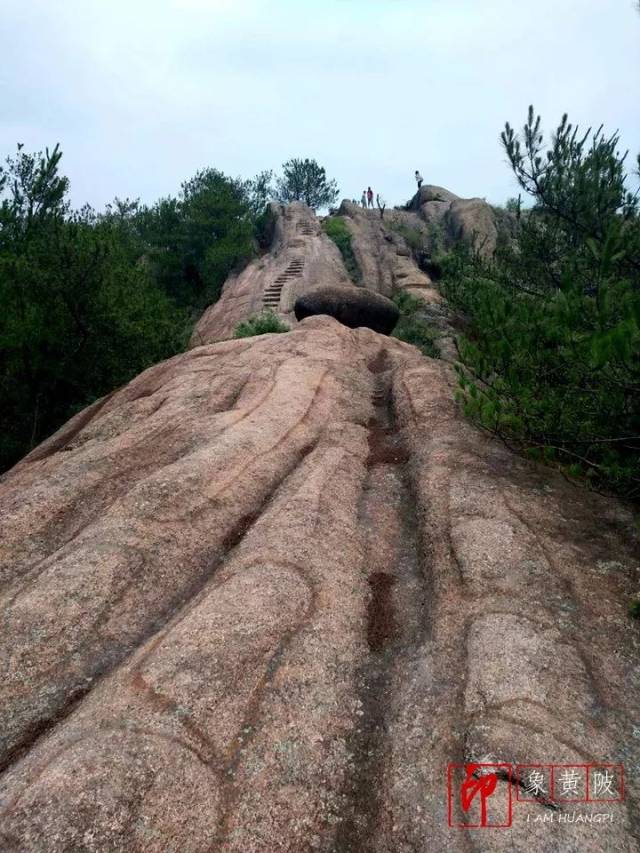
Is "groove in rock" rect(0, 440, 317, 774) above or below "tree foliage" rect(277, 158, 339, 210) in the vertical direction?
below

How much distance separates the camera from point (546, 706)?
6.02 meters

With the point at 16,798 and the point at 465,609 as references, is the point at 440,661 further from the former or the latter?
the point at 16,798

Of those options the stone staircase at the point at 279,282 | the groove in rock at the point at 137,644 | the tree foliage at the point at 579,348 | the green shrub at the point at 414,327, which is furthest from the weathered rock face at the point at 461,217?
the groove in rock at the point at 137,644

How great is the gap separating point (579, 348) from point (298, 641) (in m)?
5.74

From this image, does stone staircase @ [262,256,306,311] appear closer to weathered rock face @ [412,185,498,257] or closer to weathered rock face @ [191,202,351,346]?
weathered rock face @ [191,202,351,346]

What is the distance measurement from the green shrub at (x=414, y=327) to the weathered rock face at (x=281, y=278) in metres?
5.39

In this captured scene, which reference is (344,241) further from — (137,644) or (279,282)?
(137,644)

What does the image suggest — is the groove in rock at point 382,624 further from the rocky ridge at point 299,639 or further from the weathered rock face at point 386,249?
the weathered rock face at point 386,249

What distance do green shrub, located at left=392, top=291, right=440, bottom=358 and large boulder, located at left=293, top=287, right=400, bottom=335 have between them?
8.82 ft

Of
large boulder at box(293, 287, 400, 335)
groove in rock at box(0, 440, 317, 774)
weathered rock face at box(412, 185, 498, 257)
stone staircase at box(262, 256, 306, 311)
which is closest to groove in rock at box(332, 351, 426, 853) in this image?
groove in rock at box(0, 440, 317, 774)

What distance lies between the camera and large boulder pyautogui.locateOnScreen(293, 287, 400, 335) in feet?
87.1

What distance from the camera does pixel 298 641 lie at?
724cm

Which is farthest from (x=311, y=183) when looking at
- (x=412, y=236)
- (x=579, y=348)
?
(x=579, y=348)

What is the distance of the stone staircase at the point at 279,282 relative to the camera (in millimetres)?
40725
